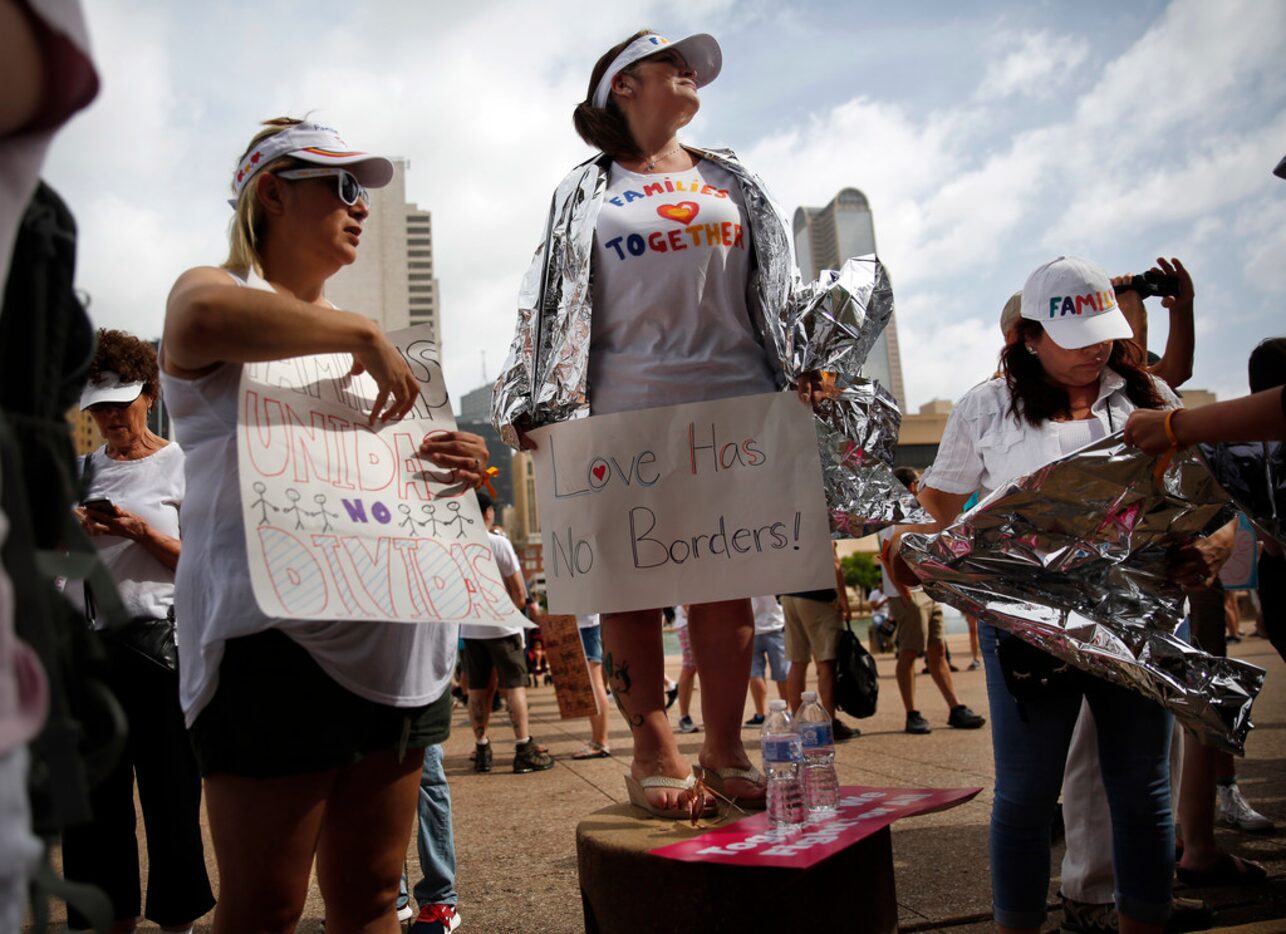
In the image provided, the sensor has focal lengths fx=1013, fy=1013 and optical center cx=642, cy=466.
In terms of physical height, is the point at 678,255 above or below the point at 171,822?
above

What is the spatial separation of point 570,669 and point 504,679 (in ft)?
1.59

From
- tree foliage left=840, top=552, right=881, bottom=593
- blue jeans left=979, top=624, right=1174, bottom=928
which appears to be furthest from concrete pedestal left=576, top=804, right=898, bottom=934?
tree foliage left=840, top=552, right=881, bottom=593

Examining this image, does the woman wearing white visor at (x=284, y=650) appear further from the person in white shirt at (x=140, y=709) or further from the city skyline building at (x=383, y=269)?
the city skyline building at (x=383, y=269)

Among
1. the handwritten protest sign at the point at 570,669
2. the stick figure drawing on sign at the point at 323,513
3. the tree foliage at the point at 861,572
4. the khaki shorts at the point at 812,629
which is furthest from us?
the tree foliage at the point at 861,572

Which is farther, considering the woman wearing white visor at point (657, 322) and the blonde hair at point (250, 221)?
the woman wearing white visor at point (657, 322)

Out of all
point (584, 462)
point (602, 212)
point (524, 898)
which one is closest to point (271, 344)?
point (584, 462)

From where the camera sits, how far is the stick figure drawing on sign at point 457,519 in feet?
6.66

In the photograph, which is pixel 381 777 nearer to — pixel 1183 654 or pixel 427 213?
pixel 1183 654

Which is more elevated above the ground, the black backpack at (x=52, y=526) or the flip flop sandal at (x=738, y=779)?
Result: the black backpack at (x=52, y=526)

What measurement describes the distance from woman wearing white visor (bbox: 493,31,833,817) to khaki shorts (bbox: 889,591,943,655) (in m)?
4.98

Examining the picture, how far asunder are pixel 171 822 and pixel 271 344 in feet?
6.63

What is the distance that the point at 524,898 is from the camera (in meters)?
3.52

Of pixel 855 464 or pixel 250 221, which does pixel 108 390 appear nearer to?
pixel 250 221

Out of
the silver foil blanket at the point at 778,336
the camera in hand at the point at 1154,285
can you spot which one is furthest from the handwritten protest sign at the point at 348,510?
the camera in hand at the point at 1154,285
